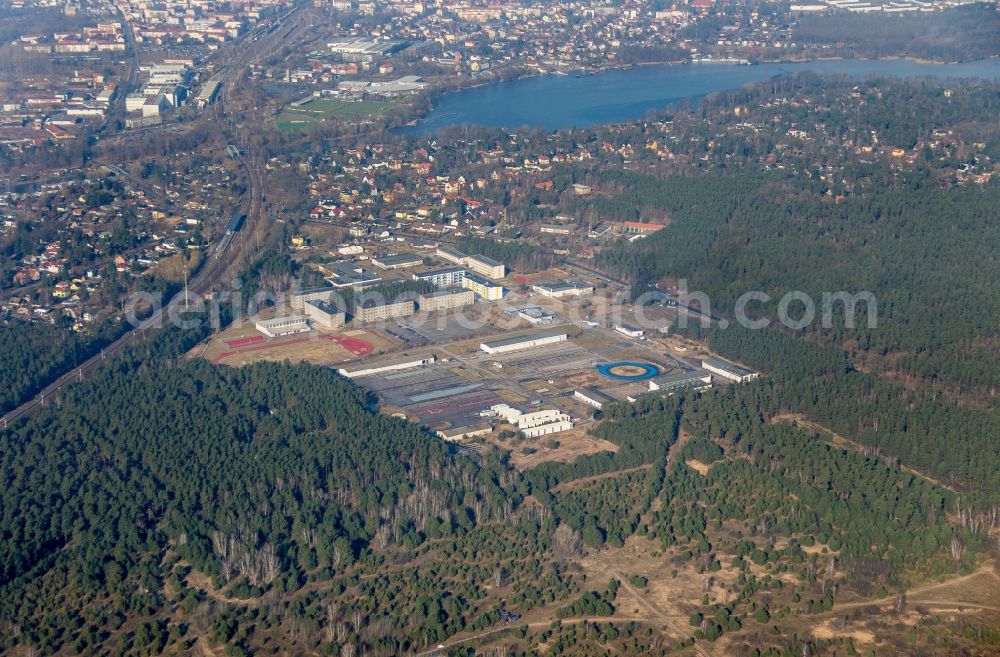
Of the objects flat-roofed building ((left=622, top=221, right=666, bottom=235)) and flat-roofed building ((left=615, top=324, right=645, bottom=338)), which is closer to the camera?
flat-roofed building ((left=615, top=324, right=645, bottom=338))

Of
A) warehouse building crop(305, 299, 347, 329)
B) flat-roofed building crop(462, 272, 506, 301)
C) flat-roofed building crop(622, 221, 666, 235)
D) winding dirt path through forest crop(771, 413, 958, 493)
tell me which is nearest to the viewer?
winding dirt path through forest crop(771, 413, 958, 493)

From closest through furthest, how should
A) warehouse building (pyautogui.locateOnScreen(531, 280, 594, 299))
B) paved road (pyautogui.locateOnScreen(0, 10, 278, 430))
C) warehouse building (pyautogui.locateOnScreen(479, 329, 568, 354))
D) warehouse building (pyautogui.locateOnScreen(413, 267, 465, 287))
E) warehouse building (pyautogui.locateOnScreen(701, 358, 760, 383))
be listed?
paved road (pyautogui.locateOnScreen(0, 10, 278, 430)) → warehouse building (pyautogui.locateOnScreen(701, 358, 760, 383)) → warehouse building (pyautogui.locateOnScreen(479, 329, 568, 354)) → warehouse building (pyautogui.locateOnScreen(531, 280, 594, 299)) → warehouse building (pyautogui.locateOnScreen(413, 267, 465, 287))

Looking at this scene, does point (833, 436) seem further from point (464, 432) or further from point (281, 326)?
point (281, 326)

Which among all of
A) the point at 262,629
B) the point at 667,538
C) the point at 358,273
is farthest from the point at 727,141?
the point at 262,629

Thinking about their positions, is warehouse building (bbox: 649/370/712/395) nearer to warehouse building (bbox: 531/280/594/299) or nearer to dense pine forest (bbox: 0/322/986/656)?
dense pine forest (bbox: 0/322/986/656)

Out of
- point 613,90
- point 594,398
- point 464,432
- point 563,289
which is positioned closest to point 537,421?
point 464,432

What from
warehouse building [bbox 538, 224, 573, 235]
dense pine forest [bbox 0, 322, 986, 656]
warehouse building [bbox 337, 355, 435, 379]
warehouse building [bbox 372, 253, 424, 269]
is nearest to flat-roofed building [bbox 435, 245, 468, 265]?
warehouse building [bbox 372, 253, 424, 269]

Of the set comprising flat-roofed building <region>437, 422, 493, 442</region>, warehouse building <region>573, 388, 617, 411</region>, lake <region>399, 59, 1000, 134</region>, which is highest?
lake <region>399, 59, 1000, 134</region>

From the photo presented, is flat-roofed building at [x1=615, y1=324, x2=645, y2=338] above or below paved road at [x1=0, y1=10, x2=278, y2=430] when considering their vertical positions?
below
